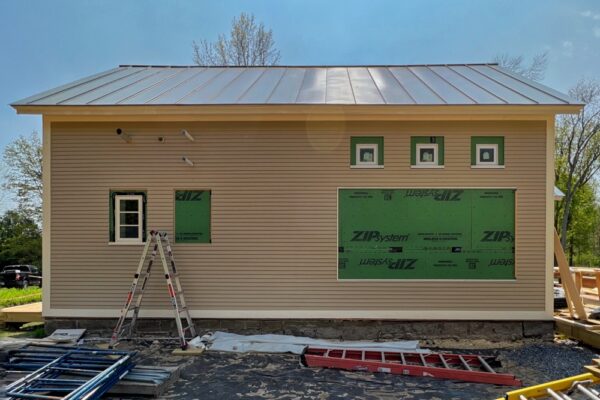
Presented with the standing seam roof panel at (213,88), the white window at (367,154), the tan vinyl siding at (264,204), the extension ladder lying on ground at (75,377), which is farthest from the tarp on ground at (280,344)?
the standing seam roof panel at (213,88)

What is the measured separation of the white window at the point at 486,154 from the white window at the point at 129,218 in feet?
19.4

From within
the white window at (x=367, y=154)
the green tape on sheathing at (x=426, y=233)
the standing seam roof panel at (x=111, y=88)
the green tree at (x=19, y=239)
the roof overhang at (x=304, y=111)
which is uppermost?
the standing seam roof panel at (x=111, y=88)

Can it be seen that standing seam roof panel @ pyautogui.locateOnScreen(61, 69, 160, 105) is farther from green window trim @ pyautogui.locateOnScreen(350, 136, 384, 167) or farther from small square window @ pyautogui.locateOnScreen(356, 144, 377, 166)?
small square window @ pyautogui.locateOnScreen(356, 144, 377, 166)

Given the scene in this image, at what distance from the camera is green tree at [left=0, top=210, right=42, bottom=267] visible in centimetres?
2733

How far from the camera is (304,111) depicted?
6.50 m

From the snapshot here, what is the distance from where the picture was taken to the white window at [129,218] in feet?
22.4

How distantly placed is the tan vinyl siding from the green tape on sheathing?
0.16 metres

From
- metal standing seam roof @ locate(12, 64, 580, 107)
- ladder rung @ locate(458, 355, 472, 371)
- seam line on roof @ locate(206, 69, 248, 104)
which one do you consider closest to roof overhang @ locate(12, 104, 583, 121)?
metal standing seam roof @ locate(12, 64, 580, 107)

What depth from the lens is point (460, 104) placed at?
6.37m

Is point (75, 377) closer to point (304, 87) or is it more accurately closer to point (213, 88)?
point (213, 88)

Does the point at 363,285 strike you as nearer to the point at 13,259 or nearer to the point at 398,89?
the point at 398,89

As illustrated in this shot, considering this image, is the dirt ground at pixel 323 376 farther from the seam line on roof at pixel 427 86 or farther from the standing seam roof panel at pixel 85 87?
the standing seam roof panel at pixel 85 87

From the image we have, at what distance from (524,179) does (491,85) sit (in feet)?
6.76

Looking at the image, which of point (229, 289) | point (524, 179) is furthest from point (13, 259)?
point (524, 179)
